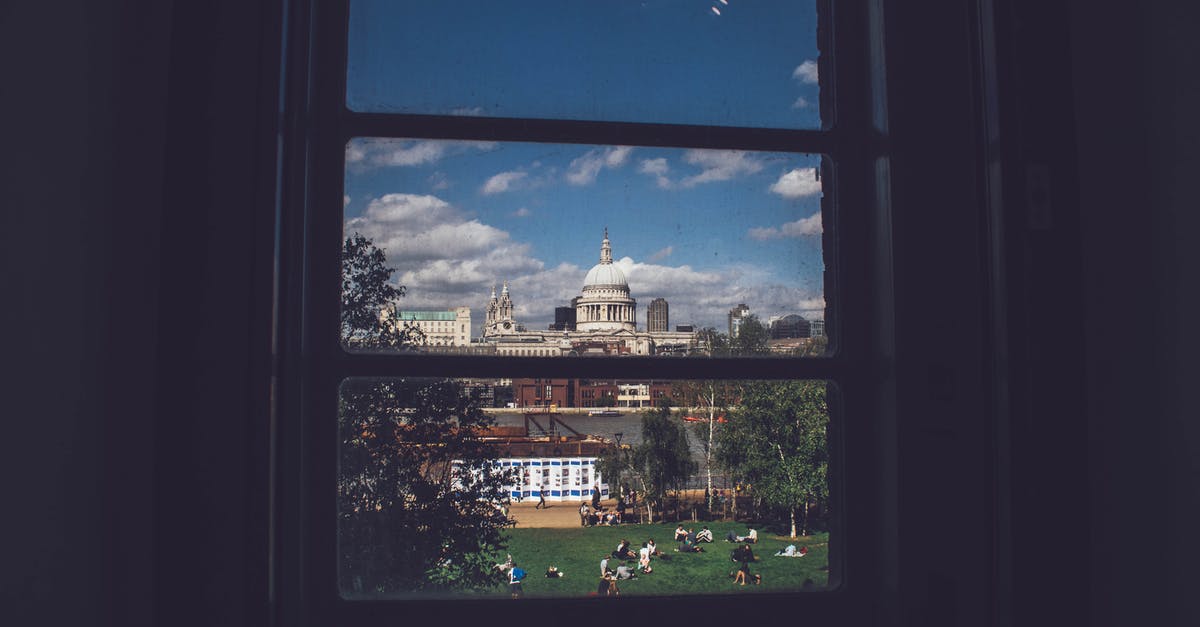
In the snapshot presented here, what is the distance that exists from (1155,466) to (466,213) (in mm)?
1394

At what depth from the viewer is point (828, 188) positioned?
1.49 meters

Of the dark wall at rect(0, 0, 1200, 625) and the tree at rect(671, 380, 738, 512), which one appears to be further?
the tree at rect(671, 380, 738, 512)

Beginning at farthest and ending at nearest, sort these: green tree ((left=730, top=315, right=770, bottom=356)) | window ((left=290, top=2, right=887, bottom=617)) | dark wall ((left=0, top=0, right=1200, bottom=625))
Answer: green tree ((left=730, top=315, right=770, bottom=356)) < window ((left=290, top=2, right=887, bottom=617)) < dark wall ((left=0, top=0, right=1200, bottom=625))

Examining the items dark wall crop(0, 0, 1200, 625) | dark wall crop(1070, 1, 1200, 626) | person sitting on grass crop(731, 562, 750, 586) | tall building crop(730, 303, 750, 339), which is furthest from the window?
dark wall crop(1070, 1, 1200, 626)

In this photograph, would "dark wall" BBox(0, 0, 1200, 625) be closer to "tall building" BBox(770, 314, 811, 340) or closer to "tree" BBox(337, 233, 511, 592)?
"tree" BBox(337, 233, 511, 592)

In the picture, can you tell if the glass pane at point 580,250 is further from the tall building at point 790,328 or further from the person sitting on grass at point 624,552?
the person sitting on grass at point 624,552

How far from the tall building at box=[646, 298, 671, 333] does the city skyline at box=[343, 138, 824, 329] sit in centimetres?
1

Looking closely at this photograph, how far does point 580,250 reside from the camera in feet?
4.78

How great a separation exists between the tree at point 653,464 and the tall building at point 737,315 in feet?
0.91

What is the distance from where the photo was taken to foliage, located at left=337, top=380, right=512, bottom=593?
137cm

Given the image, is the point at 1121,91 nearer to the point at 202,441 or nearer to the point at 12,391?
the point at 202,441

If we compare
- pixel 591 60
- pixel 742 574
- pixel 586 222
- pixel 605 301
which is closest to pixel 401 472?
pixel 605 301

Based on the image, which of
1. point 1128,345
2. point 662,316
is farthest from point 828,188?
point 1128,345

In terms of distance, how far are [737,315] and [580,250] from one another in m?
0.40
